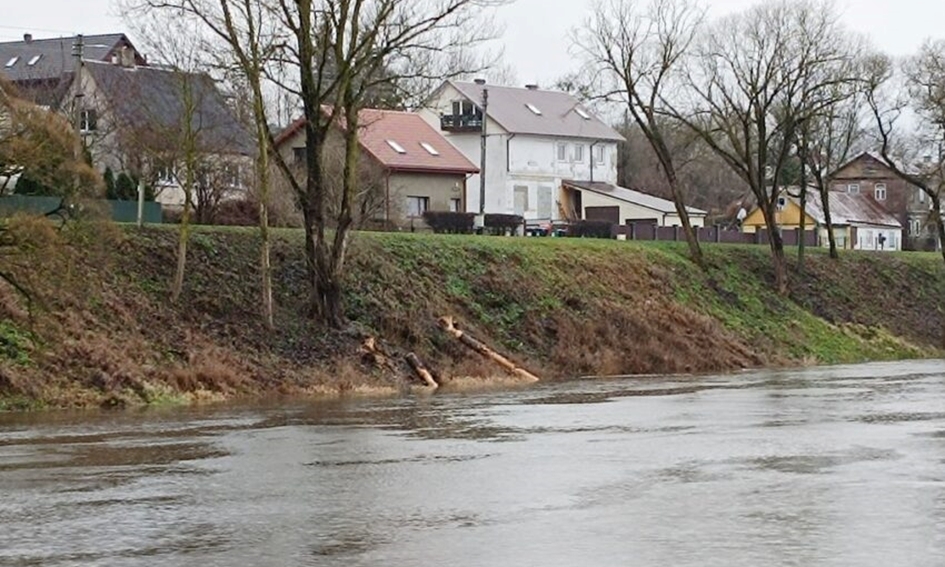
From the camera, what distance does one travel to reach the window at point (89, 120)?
6144 cm

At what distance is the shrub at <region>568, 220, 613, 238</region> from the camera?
70812 mm

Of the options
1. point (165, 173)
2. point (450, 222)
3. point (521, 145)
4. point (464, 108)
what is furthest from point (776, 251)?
point (464, 108)

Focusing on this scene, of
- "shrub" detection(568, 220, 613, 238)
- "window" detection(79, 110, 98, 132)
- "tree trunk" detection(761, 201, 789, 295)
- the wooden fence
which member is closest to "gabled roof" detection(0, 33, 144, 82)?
"window" detection(79, 110, 98, 132)

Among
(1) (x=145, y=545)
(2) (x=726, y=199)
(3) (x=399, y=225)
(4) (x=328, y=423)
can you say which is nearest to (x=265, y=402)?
(4) (x=328, y=423)

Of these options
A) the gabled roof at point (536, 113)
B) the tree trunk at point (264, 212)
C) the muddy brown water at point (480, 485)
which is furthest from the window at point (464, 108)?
the muddy brown water at point (480, 485)

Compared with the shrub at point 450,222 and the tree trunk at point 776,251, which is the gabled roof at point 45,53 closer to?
the shrub at point 450,222

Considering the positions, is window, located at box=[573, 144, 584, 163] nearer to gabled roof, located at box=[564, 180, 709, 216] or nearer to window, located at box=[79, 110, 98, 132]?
gabled roof, located at box=[564, 180, 709, 216]

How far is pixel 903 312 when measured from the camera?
230 ft

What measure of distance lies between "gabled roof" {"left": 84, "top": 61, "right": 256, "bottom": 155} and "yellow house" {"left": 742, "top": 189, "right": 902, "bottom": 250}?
57.6 metres

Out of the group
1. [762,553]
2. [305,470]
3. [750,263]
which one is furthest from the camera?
[750,263]

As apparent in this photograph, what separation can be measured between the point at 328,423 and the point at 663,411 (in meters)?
7.54

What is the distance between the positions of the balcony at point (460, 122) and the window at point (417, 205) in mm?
15866

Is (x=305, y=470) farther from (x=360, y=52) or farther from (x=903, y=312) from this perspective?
(x=903, y=312)

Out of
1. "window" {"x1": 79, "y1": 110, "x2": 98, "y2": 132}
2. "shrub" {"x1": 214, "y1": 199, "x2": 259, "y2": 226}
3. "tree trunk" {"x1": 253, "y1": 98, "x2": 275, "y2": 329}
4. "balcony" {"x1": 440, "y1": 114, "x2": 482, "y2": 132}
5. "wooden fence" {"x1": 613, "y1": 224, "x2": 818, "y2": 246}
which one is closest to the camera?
"tree trunk" {"x1": 253, "y1": 98, "x2": 275, "y2": 329}
